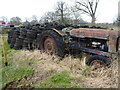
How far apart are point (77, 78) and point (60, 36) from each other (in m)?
2.20

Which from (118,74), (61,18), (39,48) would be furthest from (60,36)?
(61,18)

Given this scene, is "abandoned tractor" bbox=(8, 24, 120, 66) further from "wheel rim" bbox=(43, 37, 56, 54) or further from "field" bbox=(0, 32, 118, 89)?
"field" bbox=(0, 32, 118, 89)

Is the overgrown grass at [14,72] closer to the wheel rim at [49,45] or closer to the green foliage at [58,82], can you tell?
the green foliage at [58,82]

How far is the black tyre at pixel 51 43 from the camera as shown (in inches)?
185

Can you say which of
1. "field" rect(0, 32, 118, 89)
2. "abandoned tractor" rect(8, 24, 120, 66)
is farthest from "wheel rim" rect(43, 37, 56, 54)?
"field" rect(0, 32, 118, 89)

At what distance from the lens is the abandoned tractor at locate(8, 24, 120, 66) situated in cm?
368

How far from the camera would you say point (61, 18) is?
29703 millimetres

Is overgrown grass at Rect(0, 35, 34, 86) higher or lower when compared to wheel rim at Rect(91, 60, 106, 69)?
lower

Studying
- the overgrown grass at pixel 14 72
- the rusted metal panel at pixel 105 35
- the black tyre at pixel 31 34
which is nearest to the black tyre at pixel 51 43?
the rusted metal panel at pixel 105 35

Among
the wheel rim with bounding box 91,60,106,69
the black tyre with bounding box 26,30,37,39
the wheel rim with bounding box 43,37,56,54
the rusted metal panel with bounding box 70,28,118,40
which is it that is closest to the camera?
the wheel rim with bounding box 91,60,106,69

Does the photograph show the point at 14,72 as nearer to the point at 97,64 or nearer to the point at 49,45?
the point at 49,45

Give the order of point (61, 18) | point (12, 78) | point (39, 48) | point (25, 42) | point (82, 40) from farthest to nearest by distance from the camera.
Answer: point (61, 18) < point (25, 42) < point (39, 48) < point (82, 40) < point (12, 78)

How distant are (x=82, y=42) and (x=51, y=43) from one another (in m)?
1.34

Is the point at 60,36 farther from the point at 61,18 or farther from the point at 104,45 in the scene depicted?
the point at 61,18
